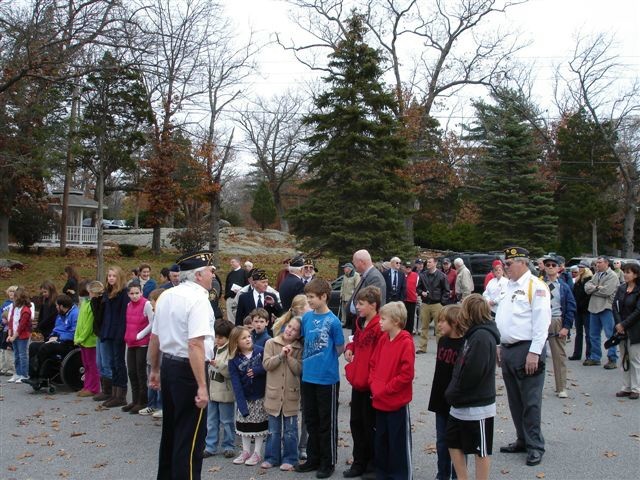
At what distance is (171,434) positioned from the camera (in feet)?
16.6

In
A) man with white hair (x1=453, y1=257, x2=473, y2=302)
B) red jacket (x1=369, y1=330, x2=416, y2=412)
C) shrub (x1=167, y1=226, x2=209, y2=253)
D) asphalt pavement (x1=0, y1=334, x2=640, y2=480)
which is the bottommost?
asphalt pavement (x1=0, y1=334, x2=640, y2=480)

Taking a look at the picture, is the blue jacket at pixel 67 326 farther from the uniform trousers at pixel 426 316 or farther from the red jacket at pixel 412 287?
the red jacket at pixel 412 287

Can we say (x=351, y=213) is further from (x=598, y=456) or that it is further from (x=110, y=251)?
(x=598, y=456)

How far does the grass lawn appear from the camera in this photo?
24.5 meters

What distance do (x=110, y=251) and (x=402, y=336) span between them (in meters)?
30.8

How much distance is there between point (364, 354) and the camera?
5.91 m

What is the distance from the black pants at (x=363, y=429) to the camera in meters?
5.96

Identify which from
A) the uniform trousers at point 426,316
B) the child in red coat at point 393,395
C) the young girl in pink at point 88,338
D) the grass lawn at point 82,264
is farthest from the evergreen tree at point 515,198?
the child in red coat at point 393,395

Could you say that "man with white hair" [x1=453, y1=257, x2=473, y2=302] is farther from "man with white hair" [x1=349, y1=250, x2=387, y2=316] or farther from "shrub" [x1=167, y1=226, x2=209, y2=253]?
"shrub" [x1=167, y1=226, x2=209, y2=253]

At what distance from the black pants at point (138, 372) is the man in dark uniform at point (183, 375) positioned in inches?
146

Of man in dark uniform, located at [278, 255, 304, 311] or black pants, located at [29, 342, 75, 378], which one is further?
black pants, located at [29, 342, 75, 378]

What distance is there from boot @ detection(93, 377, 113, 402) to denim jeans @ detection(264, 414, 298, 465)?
3953mm

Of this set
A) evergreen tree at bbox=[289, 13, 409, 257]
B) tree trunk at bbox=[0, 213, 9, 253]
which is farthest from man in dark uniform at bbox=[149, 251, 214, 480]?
tree trunk at bbox=[0, 213, 9, 253]

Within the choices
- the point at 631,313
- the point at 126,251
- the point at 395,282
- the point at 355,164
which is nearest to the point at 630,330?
the point at 631,313
